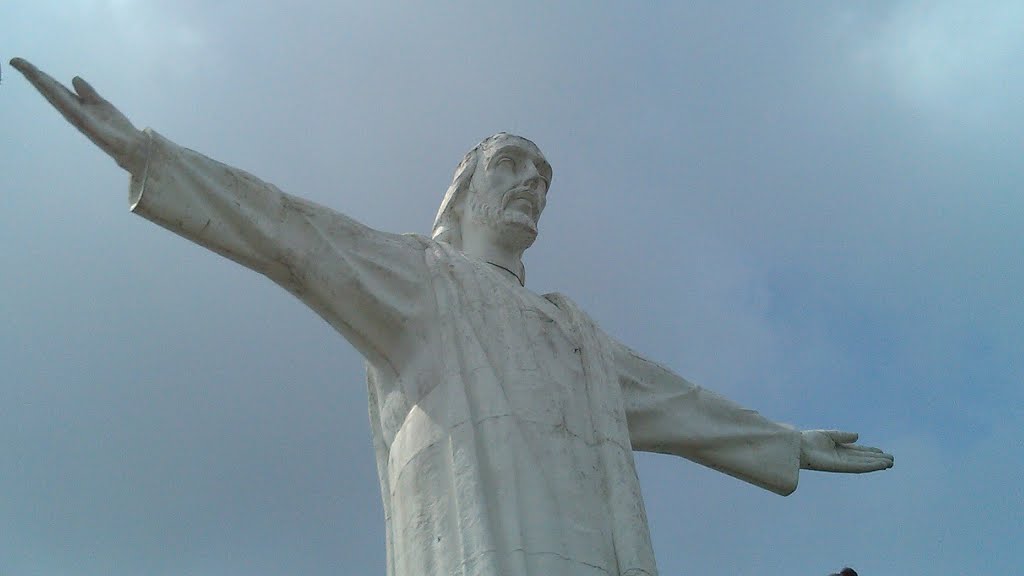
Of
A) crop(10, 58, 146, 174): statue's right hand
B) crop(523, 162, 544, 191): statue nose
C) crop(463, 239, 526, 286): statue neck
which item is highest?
crop(523, 162, 544, 191): statue nose

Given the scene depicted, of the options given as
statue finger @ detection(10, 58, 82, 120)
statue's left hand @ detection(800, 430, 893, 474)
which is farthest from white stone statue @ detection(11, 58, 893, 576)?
statue's left hand @ detection(800, 430, 893, 474)

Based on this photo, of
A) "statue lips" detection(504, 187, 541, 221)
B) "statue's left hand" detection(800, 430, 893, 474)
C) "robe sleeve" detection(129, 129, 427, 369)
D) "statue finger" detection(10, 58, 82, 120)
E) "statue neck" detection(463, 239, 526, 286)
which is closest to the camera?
"statue finger" detection(10, 58, 82, 120)

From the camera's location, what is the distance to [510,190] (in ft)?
34.6

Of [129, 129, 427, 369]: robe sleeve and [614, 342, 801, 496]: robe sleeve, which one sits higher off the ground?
[129, 129, 427, 369]: robe sleeve

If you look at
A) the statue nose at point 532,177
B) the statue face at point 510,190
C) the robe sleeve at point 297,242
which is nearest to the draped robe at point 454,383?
the robe sleeve at point 297,242

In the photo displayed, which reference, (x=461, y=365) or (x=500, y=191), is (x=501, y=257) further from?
(x=461, y=365)

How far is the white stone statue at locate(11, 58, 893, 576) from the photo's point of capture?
817cm

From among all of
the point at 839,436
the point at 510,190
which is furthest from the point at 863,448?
the point at 510,190

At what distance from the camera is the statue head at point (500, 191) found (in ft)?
34.3

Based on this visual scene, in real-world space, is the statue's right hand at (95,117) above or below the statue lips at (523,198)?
below

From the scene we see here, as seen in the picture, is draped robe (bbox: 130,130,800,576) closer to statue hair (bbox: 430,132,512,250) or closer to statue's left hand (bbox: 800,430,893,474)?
statue hair (bbox: 430,132,512,250)

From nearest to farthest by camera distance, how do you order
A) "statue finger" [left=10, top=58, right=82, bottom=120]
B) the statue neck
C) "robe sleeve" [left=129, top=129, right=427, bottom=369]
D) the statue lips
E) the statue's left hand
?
1. "statue finger" [left=10, top=58, right=82, bottom=120]
2. "robe sleeve" [left=129, top=129, right=427, bottom=369]
3. the statue neck
4. the statue lips
5. the statue's left hand

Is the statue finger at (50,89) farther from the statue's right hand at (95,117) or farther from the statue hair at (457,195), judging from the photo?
the statue hair at (457,195)

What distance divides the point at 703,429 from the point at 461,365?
275cm
